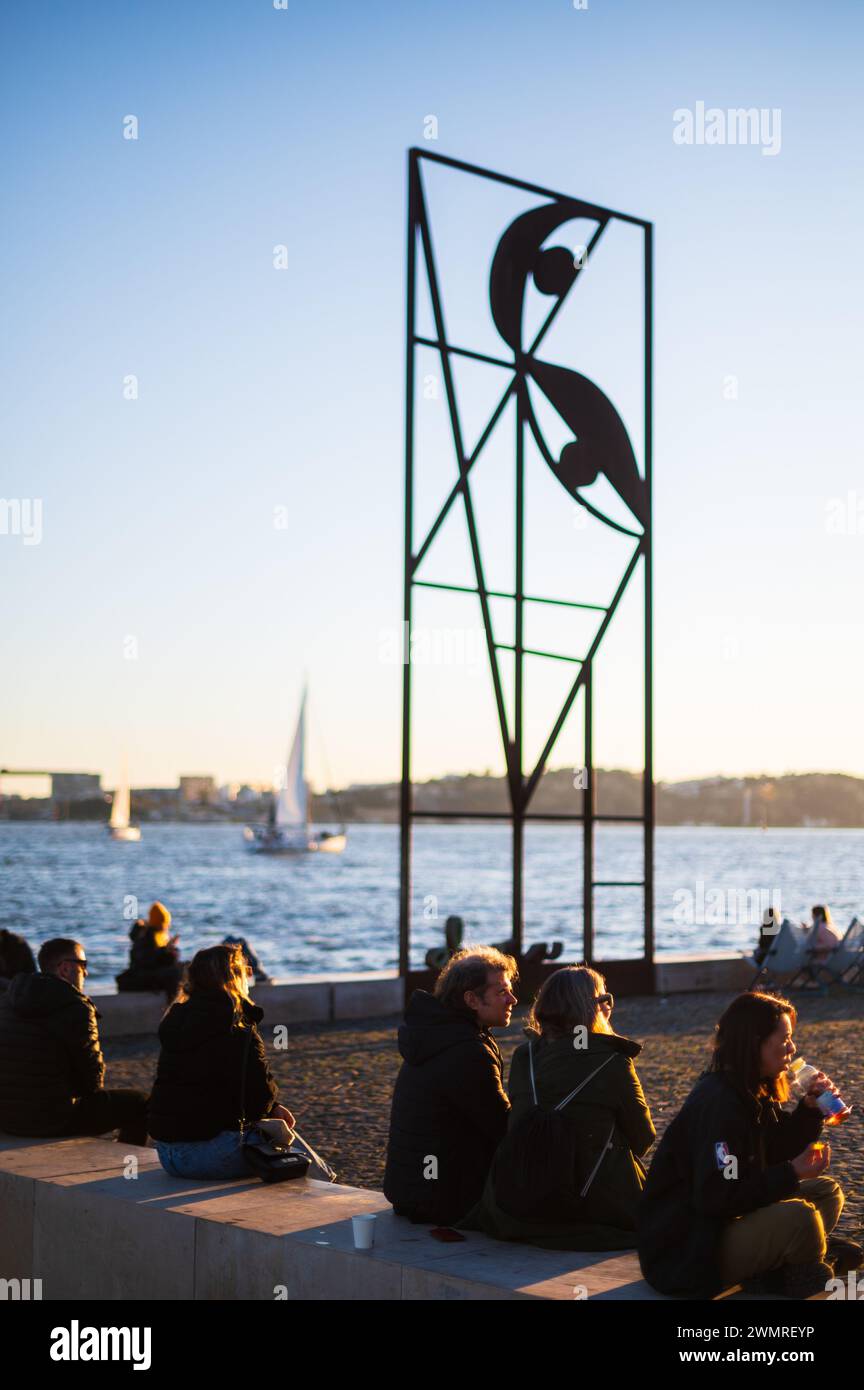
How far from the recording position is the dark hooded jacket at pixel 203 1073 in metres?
6.50

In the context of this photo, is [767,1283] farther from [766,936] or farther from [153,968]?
[766,936]

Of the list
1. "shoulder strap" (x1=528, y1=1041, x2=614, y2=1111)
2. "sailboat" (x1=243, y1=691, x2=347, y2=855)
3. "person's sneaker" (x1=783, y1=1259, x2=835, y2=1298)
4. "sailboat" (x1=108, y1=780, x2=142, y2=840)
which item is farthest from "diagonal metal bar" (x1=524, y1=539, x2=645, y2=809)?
"sailboat" (x1=108, y1=780, x2=142, y2=840)

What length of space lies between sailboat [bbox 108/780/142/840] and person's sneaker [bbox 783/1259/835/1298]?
141 m

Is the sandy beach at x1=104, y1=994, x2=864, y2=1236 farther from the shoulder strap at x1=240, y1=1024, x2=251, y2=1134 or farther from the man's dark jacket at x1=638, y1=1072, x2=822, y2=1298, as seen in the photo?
the man's dark jacket at x1=638, y1=1072, x2=822, y2=1298

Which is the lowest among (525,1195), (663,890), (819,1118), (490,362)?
(663,890)

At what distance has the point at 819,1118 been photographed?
16.4 ft

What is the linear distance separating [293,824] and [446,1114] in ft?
348

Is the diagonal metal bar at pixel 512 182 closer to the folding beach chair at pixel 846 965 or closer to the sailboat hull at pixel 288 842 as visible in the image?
the folding beach chair at pixel 846 965

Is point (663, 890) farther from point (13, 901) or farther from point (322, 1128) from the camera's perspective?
point (322, 1128)

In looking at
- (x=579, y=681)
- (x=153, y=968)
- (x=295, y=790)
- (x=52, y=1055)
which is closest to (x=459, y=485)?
(x=579, y=681)

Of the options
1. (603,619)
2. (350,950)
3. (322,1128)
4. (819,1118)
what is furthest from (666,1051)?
(350,950)

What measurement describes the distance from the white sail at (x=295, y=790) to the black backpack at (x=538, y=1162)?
85897 mm

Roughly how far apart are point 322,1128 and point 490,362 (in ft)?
31.7

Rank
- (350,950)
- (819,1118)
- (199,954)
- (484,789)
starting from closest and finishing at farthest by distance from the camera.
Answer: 1. (819,1118)
2. (199,954)
3. (350,950)
4. (484,789)
